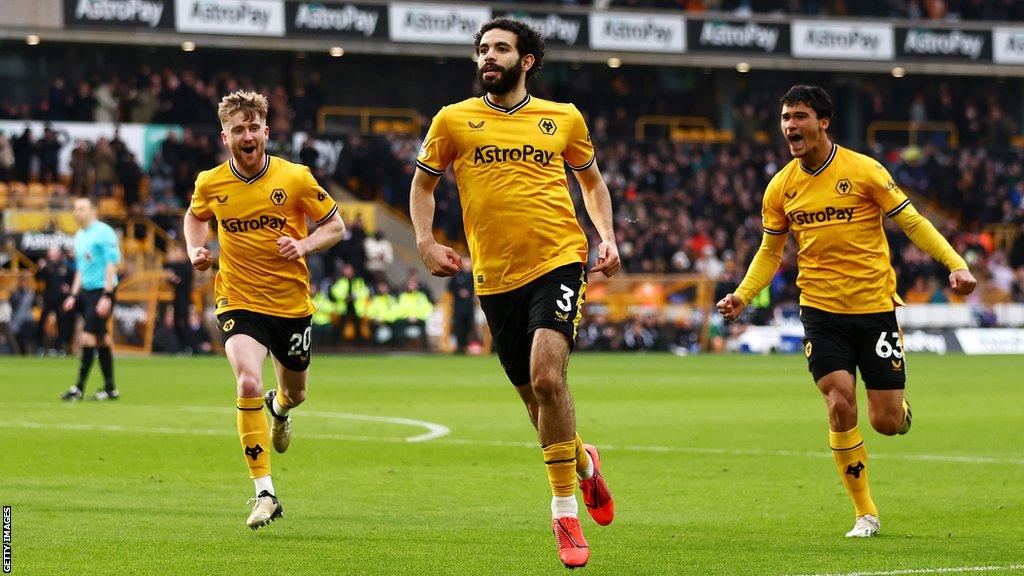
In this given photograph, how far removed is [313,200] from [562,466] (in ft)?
9.79

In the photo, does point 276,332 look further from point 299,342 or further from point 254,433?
point 254,433

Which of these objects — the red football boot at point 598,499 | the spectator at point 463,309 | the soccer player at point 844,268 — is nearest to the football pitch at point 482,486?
the red football boot at point 598,499

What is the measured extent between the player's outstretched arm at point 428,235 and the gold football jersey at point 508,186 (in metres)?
0.07

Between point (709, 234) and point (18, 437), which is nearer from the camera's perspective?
point (18, 437)

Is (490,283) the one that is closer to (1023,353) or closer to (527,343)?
(527,343)

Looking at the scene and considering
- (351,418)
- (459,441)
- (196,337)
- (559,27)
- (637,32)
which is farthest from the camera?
(637,32)

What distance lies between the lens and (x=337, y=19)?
4344 centimetres

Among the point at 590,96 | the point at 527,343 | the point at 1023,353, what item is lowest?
the point at 1023,353

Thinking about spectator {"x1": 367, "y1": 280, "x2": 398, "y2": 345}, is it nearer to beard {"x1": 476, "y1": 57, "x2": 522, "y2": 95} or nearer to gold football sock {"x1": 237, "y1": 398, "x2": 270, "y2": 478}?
gold football sock {"x1": 237, "y1": 398, "x2": 270, "y2": 478}

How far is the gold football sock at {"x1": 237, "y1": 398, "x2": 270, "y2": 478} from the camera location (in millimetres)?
9195

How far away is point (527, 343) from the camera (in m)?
8.15

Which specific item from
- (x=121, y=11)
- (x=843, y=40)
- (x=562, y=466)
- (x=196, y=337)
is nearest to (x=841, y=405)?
(x=562, y=466)

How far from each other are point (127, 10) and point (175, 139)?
5.02 meters

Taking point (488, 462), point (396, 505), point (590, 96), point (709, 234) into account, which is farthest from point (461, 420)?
point (590, 96)
